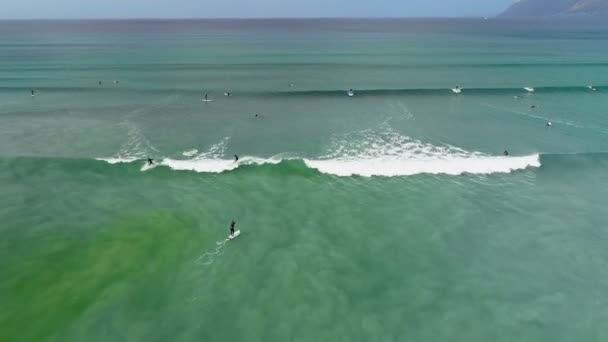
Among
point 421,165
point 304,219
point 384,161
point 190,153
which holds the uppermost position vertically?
point 190,153

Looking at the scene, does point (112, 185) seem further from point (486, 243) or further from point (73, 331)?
point (486, 243)

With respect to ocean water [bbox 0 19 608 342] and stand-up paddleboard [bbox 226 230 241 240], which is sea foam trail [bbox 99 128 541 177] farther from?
stand-up paddleboard [bbox 226 230 241 240]

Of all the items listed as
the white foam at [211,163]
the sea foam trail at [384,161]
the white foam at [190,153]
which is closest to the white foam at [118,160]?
the sea foam trail at [384,161]

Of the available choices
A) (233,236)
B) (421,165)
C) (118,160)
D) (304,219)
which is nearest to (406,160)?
(421,165)

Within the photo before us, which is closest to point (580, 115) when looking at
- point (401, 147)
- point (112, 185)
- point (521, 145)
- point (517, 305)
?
point (521, 145)

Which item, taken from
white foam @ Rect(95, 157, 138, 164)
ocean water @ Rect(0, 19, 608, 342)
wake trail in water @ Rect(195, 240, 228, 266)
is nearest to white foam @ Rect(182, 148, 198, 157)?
ocean water @ Rect(0, 19, 608, 342)

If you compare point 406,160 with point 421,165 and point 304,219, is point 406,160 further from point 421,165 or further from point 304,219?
point 304,219

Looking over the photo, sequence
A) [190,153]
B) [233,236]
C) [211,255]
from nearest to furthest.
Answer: [211,255] → [233,236] → [190,153]
